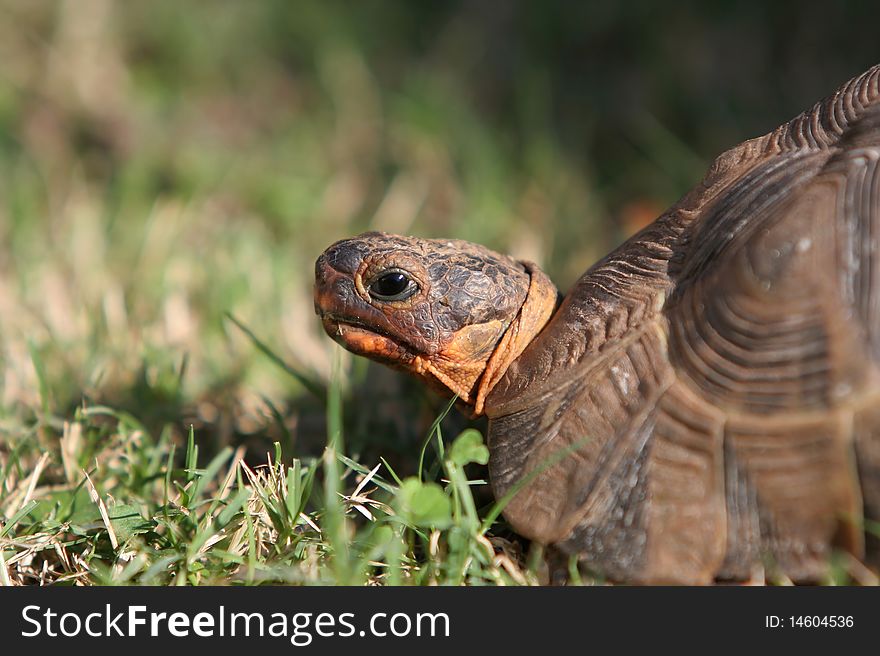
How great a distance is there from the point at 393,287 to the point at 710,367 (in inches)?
36.6

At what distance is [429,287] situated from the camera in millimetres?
2594

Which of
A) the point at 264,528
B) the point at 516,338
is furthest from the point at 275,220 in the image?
the point at 264,528

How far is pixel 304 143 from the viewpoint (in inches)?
216

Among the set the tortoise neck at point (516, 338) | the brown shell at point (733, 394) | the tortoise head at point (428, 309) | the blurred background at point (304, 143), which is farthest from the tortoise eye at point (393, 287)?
the blurred background at point (304, 143)

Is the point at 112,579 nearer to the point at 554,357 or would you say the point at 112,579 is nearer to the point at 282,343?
the point at 554,357

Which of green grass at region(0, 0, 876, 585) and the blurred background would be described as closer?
green grass at region(0, 0, 876, 585)

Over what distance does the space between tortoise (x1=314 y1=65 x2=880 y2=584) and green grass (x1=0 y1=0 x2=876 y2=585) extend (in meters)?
0.24

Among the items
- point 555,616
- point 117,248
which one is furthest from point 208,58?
point 555,616

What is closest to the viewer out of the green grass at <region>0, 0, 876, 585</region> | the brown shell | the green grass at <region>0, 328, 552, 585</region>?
the brown shell

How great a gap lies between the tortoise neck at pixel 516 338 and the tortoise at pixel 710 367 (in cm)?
5

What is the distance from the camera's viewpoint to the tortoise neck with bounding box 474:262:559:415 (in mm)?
2660

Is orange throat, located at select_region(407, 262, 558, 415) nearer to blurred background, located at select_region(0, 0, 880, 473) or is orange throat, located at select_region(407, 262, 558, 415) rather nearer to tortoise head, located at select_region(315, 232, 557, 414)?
tortoise head, located at select_region(315, 232, 557, 414)

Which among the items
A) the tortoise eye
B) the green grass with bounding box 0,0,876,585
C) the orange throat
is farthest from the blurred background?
the tortoise eye

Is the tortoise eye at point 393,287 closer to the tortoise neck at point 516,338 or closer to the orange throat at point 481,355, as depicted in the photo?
the orange throat at point 481,355
